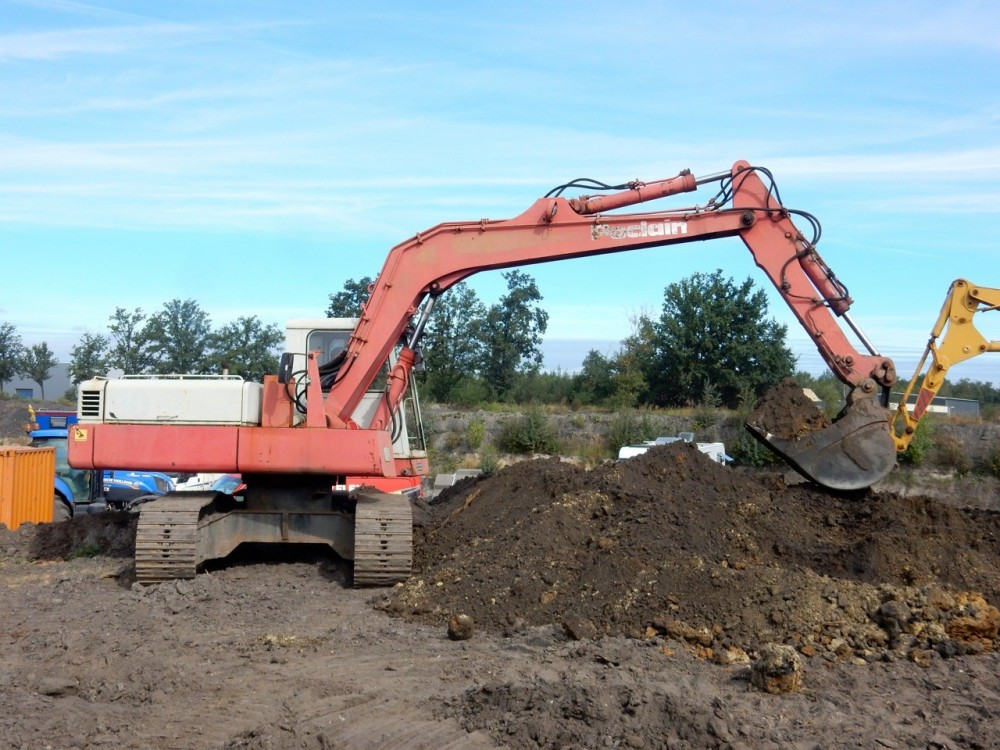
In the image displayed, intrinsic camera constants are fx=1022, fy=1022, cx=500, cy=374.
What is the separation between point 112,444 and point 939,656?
24.9ft

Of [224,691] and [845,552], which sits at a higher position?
[845,552]

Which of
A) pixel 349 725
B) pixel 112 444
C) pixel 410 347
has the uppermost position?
pixel 410 347

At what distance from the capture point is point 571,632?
7.71 m

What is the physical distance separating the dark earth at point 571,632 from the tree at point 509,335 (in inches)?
1044

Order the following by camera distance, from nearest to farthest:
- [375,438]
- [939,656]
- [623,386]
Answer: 1. [939,656]
2. [375,438]
3. [623,386]

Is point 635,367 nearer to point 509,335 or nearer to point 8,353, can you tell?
point 509,335

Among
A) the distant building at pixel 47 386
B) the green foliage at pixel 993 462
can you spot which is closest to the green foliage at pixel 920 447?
the green foliage at pixel 993 462

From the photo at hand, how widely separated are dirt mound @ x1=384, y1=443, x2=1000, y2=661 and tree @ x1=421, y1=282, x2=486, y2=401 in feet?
82.1

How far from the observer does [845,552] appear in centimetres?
893

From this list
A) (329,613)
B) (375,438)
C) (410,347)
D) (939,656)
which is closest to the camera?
(939,656)

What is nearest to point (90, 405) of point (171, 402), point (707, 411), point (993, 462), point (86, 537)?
point (171, 402)

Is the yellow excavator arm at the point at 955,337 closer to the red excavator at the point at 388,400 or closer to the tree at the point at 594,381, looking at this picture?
the red excavator at the point at 388,400

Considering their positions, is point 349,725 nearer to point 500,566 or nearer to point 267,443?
point 500,566

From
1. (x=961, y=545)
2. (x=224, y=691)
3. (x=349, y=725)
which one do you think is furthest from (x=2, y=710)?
(x=961, y=545)
